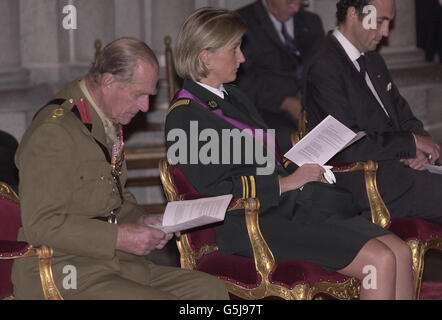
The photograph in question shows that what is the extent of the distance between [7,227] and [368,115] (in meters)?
2.12

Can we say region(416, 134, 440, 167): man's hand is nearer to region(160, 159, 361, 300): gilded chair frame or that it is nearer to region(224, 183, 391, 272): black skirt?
region(224, 183, 391, 272): black skirt

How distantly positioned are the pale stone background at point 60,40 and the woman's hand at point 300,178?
129 inches

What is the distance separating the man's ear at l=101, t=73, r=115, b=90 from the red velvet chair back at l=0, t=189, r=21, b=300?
22.8 inches

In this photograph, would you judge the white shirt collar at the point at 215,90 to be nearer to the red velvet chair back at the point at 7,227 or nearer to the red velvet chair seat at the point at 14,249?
the red velvet chair back at the point at 7,227

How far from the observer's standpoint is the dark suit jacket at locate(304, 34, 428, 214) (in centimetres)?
459

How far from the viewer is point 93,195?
335 centimetres

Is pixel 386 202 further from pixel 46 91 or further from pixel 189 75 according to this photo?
pixel 46 91

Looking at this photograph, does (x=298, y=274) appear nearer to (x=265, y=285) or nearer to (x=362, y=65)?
(x=265, y=285)

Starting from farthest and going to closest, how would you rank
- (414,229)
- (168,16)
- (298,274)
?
1. (168,16)
2. (414,229)
3. (298,274)

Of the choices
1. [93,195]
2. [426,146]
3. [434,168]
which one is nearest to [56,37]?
[426,146]

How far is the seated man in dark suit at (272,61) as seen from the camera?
6328 millimetres

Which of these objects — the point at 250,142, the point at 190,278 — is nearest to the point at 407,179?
the point at 250,142

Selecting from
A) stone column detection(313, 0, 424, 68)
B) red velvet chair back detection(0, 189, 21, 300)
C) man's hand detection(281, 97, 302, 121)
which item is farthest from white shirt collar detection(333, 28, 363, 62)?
stone column detection(313, 0, 424, 68)

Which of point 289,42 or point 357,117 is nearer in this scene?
point 357,117
